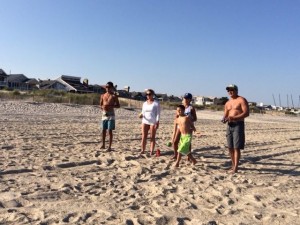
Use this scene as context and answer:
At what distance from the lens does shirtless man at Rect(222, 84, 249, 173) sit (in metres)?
6.58

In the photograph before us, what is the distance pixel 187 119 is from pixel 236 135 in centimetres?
104

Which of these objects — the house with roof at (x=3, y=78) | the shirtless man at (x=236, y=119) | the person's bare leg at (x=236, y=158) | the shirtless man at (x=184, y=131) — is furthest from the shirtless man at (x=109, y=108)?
A: the house with roof at (x=3, y=78)

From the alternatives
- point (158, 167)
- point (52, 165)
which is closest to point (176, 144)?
point (158, 167)

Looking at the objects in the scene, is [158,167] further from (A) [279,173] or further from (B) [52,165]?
(A) [279,173]

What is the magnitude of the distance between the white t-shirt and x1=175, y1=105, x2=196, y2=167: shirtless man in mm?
744

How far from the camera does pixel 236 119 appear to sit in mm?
6598

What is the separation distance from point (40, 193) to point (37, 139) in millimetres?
5360

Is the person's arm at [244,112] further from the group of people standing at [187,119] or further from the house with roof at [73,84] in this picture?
the house with roof at [73,84]

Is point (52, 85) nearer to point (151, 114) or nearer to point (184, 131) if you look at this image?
point (151, 114)

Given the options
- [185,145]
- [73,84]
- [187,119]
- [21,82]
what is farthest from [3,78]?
[185,145]

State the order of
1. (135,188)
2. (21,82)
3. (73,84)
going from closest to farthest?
(135,188) < (73,84) < (21,82)

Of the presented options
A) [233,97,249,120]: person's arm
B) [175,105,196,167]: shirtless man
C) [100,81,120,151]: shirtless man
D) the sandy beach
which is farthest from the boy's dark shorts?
[100,81,120,151]: shirtless man

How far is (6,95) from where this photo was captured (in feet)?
102

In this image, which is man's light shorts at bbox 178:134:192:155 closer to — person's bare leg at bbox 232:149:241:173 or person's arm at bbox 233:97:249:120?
person's bare leg at bbox 232:149:241:173
